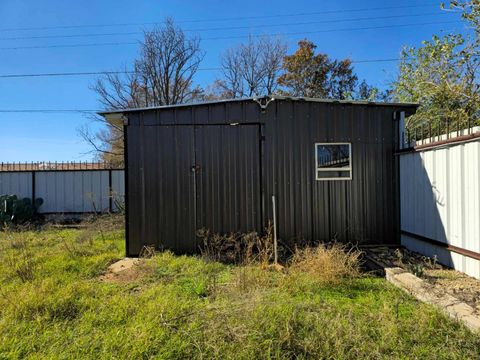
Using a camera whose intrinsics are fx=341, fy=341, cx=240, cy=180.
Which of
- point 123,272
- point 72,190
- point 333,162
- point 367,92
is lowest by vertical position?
point 123,272

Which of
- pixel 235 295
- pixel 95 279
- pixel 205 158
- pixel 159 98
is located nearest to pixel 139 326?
pixel 235 295

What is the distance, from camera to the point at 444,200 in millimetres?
5352

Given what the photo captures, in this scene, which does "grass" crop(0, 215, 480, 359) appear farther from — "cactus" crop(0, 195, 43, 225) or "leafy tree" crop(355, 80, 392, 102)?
"leafy tree" crop(355, 80, 392, 102)

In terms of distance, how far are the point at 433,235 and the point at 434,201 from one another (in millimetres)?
562

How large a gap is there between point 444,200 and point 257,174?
10.4 feet

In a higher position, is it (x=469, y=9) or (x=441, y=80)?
(x=469, y=9)

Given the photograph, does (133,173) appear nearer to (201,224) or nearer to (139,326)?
(201,224)

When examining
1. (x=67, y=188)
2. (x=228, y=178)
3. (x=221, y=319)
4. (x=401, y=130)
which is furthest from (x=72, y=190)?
(x=221, y=319)

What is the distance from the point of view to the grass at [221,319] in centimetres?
276

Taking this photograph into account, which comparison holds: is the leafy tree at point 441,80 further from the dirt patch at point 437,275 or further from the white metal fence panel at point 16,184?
the white metal fence panel at point 16,184

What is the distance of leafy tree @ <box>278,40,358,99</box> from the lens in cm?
1972

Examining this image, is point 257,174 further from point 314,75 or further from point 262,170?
point 314,75

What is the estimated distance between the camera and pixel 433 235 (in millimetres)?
5633

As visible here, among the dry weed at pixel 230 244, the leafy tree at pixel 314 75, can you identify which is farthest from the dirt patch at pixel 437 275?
the leafy tree at pixel 314 75
